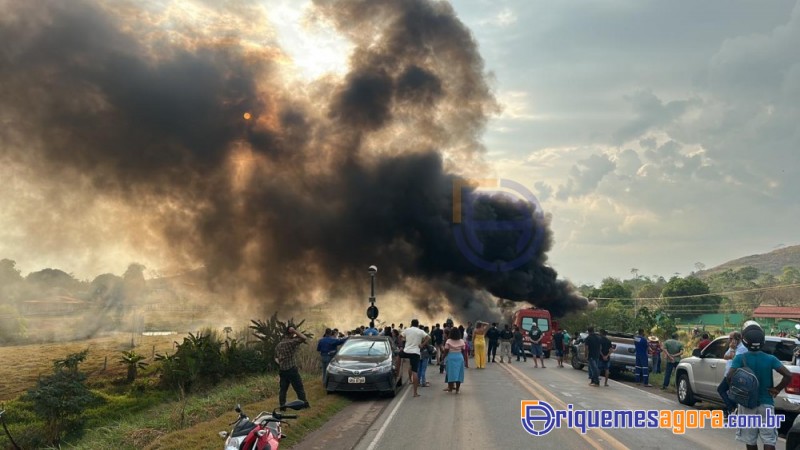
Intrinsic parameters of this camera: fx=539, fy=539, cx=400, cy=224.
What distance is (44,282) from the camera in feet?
232

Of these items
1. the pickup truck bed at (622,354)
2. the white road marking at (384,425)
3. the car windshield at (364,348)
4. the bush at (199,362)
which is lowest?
the bush at (199,362)

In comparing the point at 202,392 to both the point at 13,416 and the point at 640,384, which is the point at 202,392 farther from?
the point at 640,384

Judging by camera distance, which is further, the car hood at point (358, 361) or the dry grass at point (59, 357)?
the dry grass at point (59, 357)

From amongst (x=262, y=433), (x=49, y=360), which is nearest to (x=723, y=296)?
(x=49, y=360)

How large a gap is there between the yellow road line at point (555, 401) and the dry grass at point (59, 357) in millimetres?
24443

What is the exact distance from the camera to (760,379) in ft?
19.2

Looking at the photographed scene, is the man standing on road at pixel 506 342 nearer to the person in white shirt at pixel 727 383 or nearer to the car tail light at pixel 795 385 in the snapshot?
the person in white shirt at pixel 727 383

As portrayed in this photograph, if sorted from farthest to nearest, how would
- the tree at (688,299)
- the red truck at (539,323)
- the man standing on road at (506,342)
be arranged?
the tree at (688,299)
the red truck at (539,323)
the man standing on road at (506,342)

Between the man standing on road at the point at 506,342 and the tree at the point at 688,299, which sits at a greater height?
Result: the tree at the point at 688,299

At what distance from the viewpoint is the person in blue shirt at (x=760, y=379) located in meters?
5.67

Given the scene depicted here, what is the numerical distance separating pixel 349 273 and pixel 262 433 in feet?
141

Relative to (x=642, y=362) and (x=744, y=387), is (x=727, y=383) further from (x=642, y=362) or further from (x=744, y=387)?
(x=642, y=362)

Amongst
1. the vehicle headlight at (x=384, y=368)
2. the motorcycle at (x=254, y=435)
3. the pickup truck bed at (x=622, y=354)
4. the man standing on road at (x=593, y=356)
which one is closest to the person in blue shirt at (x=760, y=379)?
the motorcycle at (x=254, y=435)

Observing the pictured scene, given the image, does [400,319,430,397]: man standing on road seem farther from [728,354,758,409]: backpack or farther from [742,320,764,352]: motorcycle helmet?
[742,320,764,352]: motorcycle helmet
